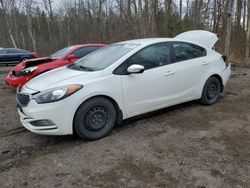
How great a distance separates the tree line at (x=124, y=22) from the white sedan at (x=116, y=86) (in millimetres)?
7470

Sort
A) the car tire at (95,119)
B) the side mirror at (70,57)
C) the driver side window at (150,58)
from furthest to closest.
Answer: the side mirror at (70,57) → the driver side window at (150,58) → the car tire at (95,119)

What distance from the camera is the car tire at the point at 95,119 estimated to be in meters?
4.02

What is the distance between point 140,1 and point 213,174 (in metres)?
17.1

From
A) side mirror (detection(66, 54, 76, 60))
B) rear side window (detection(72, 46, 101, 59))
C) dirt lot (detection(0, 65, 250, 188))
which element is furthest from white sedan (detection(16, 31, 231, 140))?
rear side window (detection(72, 46, 101, 59))

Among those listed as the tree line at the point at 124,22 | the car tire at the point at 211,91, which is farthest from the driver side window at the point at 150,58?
the tree line at the point at 124,22

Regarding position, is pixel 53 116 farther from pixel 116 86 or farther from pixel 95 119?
pixel 116 86

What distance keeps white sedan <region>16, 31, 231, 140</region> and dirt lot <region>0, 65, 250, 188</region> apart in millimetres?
308

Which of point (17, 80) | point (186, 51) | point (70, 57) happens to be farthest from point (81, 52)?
point (186, 51)

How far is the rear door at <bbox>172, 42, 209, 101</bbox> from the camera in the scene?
203 inches

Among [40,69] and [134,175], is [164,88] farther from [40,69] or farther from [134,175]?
[40,69]

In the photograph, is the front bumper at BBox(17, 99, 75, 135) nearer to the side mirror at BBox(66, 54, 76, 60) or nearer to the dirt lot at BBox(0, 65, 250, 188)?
the dirt lot at BBox(0, 65, 250, 188)

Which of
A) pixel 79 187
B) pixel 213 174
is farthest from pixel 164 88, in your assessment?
pixel 79 187

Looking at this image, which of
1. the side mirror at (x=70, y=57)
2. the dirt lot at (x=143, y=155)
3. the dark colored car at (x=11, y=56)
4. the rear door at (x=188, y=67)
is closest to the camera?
the dirt lot at (x=143, y=155)

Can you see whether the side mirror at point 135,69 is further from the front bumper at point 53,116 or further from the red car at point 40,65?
the red car at point 40,65
